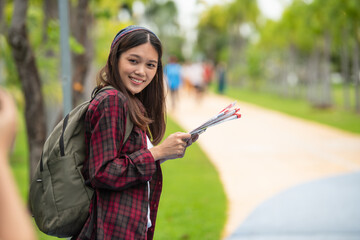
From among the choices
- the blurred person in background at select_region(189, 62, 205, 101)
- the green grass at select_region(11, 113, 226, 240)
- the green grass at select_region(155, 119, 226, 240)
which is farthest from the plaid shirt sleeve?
the blurred person in background at select_region(189, 62, 205, 101)

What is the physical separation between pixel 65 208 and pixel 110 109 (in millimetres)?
414

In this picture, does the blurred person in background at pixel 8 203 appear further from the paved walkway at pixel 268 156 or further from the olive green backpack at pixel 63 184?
the paved walkway at pixel 268 156

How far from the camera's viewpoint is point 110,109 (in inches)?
76.0

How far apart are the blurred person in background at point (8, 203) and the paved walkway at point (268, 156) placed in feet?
13.8

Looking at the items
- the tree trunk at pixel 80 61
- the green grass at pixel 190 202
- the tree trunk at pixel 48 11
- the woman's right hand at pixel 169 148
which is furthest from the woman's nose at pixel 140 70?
the tree trunk at pixel 48 11

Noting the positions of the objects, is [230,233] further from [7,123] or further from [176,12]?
[176,12]

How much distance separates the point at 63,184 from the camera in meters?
1.94

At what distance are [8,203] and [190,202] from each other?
5300 mm

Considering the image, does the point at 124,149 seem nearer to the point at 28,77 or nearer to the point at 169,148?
the point at 169,148

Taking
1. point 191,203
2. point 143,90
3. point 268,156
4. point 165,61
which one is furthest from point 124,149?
point 165,61

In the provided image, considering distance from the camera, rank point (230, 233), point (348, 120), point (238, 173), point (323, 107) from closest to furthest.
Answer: point (230, 233) → point (238, 173) → point (348, 120) → point (323, 107)

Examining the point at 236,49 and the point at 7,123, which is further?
the point at 236,49

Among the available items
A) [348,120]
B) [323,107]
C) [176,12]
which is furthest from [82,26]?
[176,12]

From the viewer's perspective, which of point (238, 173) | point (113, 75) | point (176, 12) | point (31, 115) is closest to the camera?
point (113, 75)
